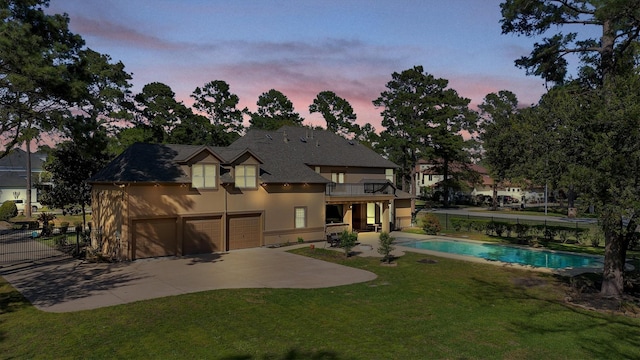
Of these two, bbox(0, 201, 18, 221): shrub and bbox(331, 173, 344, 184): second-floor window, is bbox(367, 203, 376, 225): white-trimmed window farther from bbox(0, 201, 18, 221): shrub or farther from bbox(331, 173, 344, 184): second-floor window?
bbox(0, 201, 18, 221): shrub

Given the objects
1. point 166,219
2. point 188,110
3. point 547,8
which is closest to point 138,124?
point 188,110

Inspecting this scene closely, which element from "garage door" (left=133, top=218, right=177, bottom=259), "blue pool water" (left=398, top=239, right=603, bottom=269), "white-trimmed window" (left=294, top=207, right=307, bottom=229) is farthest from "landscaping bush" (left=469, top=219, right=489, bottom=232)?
"garage door" (left=133, top=218, right=177, bottom=259)

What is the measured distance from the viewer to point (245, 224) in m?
28.1

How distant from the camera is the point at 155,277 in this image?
19.2 metres

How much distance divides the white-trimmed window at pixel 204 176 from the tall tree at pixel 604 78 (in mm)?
18574

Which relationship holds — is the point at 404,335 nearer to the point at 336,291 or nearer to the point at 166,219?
the point at 336,291

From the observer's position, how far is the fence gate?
23828 millimetres

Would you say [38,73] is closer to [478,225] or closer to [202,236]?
[202,236]

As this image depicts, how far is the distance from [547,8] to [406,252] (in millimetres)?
16226

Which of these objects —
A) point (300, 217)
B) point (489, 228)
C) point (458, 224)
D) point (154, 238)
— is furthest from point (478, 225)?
point (154, 238)

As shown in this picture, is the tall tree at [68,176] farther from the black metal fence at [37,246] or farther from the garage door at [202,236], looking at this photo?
the garage door at [202,236]

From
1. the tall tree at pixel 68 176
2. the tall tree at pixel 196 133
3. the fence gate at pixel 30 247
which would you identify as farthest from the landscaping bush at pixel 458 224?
the tall tree at pixel 196 133

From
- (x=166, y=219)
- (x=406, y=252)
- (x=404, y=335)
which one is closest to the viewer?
(x=404, y=335)

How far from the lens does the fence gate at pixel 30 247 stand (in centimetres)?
2383
